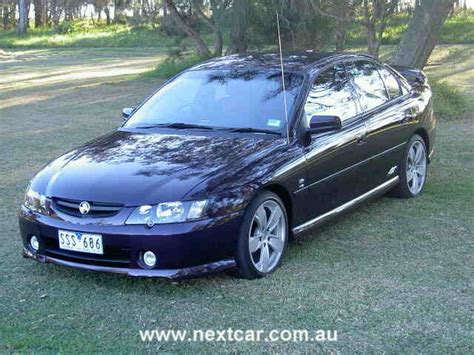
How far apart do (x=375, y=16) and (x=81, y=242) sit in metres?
10.2

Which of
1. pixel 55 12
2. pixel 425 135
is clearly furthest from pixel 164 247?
pixel 55 12

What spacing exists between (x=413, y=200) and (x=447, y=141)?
129 inches

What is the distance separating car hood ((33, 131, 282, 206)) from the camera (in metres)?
4.65

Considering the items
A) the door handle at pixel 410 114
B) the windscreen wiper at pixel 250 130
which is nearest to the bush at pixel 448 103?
the door handle at pixel 410 114

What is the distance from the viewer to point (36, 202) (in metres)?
4.98

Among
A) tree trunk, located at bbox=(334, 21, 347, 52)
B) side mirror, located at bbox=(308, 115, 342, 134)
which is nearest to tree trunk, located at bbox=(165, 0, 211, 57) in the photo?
tree trunk, located at bbox=(334, 21, 347, 52)

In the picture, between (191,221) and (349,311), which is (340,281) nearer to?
(349,311)

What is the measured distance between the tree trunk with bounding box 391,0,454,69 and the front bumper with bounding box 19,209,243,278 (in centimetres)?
856

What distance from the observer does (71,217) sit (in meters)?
4.71

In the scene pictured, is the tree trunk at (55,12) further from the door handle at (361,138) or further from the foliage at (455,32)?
the door handle at (361,138)

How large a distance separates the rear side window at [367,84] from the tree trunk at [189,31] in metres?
12.8

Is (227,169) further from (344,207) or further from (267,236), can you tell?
(344,207)

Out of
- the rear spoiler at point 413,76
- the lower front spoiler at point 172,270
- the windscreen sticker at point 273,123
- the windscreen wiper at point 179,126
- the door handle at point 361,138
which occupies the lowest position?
the lower front spoiler at point 172,270

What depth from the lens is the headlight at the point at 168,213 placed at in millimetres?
4512
